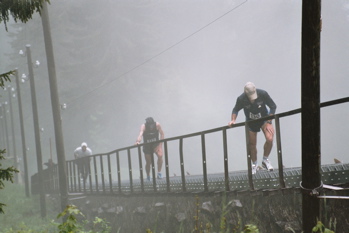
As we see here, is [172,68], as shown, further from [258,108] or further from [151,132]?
[258,108]

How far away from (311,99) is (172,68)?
6942cm

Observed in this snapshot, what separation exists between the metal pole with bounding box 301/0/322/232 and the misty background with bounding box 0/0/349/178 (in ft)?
138

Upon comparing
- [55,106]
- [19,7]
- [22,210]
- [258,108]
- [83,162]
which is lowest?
[22,210]

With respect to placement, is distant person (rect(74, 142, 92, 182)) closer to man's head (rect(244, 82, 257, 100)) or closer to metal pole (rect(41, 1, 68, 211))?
metal pole (rect(41, 1, 68, 211))

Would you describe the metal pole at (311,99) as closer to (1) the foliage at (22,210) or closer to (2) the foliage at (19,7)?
(2) the foliage at (19,7)

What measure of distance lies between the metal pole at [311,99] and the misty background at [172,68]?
4200 centimetres

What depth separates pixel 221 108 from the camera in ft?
360

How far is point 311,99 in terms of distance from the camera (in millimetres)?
4832

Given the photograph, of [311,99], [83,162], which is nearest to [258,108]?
[311,99]

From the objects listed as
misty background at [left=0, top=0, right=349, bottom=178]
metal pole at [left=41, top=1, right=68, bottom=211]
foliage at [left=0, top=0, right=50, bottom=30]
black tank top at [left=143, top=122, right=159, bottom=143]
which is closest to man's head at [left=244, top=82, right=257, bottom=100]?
foliage at [left=0, top=0, right=50, bottom=30]

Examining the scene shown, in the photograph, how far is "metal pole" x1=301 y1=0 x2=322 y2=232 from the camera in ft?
15.6

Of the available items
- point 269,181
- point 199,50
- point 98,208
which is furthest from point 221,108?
point 269,181

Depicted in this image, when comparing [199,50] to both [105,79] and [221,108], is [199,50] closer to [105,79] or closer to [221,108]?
[221,108]

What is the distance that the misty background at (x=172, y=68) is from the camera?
5584 centimetres
